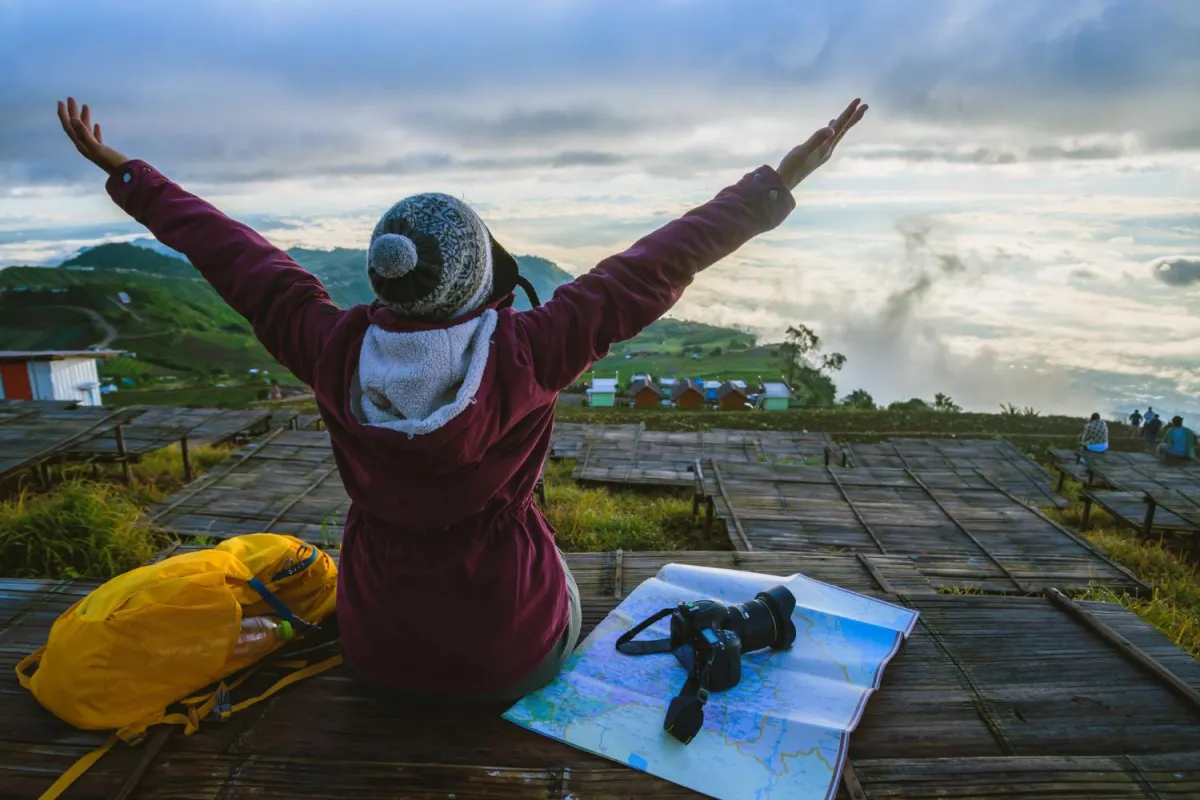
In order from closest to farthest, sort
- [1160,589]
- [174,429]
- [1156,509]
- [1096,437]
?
[1160,589] → [1156,509] → [174,429] → [1096,437]

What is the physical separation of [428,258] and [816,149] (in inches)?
40.0

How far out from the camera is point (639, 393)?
27375 mm

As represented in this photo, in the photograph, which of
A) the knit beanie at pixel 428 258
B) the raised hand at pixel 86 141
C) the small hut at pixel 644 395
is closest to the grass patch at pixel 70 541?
the raised hand at pixel 86 141

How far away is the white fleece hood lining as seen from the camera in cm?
138

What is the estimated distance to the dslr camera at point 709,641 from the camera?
1.85 metres

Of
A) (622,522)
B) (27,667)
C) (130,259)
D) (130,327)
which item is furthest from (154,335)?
(130,259)

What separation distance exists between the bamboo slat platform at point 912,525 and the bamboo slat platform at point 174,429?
580cm

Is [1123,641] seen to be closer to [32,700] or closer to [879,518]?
[32,700]

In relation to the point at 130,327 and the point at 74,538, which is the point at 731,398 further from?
the point at 130,327

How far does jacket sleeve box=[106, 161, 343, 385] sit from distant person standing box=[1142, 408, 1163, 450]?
54.4ft

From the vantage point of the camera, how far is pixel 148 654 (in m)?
1.81

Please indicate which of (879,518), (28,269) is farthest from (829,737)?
(28,269)

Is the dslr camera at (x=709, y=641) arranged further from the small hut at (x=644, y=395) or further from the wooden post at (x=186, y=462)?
the small hut at (x=644, y=395)

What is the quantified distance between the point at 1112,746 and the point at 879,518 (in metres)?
4.18
